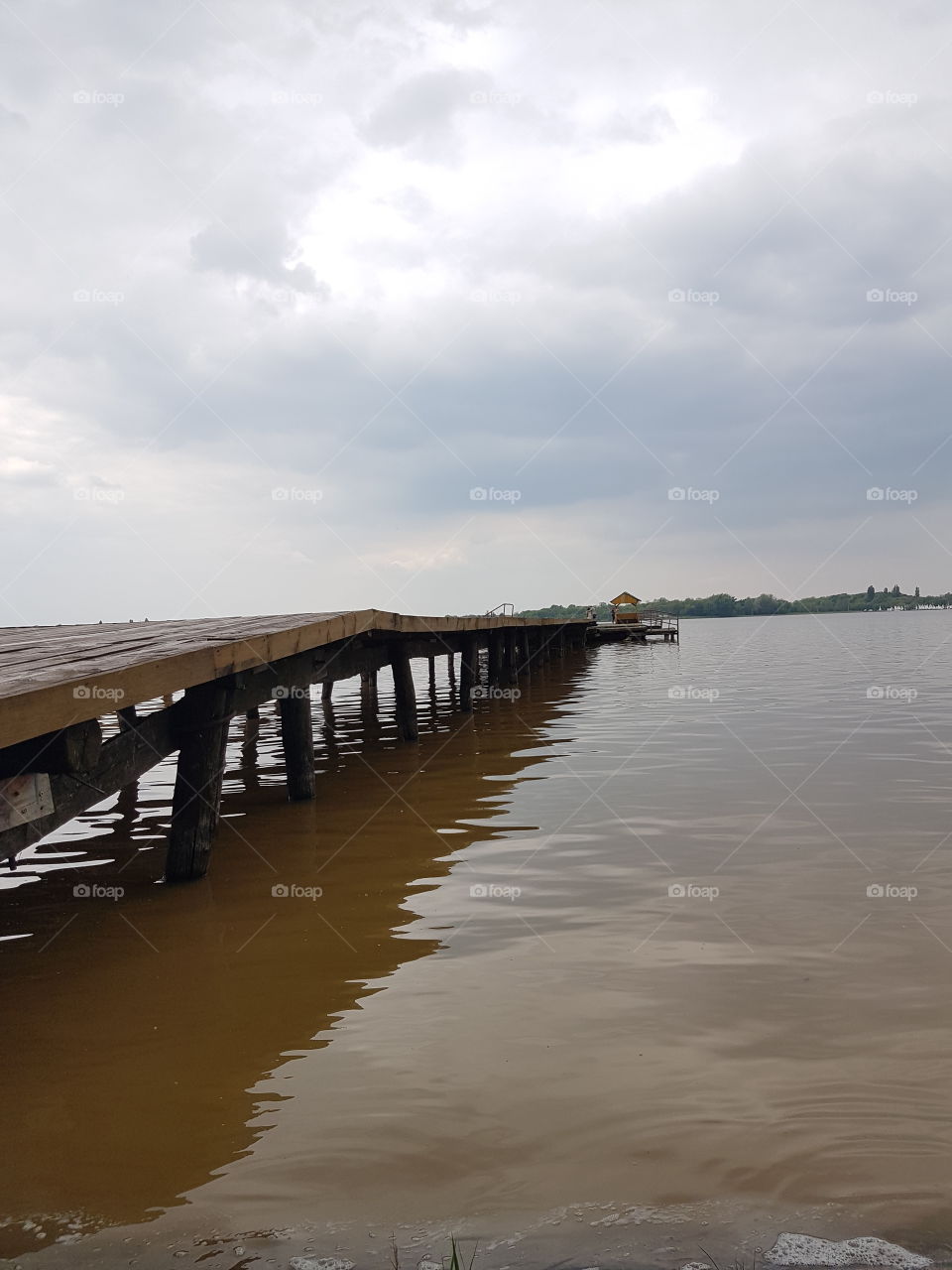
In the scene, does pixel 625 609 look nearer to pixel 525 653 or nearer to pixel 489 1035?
pixel 525 653

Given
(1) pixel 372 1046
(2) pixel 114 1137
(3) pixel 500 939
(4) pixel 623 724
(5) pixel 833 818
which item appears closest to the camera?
(2) pixel 114 1137

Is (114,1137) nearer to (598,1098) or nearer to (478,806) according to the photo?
(598,1098)

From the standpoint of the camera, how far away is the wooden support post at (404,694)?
12383 millimetres

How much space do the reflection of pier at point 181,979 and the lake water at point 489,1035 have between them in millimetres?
17

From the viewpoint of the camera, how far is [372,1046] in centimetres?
353

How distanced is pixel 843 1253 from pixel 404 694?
35.0ft

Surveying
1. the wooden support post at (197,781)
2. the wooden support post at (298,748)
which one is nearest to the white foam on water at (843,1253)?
the wooden support post at (197,781)

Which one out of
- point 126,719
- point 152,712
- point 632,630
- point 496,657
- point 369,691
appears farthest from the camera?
point 632,630

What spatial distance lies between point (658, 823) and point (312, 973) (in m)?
3.48

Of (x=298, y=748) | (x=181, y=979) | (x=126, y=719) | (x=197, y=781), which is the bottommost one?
(x=181, y=979)

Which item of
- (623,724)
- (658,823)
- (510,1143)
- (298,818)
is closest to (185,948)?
(510,1143)

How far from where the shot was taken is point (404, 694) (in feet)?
41.8

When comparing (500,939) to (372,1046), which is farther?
(500,939)

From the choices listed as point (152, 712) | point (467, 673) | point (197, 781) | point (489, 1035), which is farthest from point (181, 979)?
point (467, 673)
